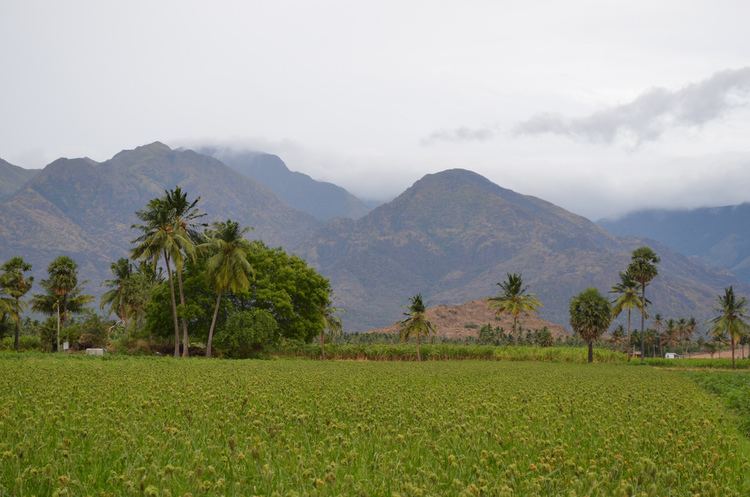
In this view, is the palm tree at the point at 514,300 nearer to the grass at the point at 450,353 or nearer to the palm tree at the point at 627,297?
the palm tree at the point at 627,297

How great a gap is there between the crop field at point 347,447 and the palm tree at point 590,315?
73.8 metres

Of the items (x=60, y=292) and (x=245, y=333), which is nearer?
(x=245, y=333)

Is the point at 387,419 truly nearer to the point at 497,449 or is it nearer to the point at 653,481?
the point at 497,449

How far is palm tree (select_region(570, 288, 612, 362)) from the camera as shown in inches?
3610

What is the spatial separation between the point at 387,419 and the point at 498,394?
29.4ft

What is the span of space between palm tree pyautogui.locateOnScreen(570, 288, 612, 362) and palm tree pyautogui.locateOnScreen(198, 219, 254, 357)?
4769 cm

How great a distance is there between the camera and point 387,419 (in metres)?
16.3

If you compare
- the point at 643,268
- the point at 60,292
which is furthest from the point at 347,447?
the point at 643,268

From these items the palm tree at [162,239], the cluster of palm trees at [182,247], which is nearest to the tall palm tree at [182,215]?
the cluster of palm trees at [182,247]

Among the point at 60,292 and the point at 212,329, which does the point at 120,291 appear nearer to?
the point at 60,292

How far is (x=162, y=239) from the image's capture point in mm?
64188

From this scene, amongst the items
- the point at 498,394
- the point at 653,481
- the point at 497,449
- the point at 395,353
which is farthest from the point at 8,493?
the point at 395,353

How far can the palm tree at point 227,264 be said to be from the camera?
67312 millimetres

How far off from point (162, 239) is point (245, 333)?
1260 cm
